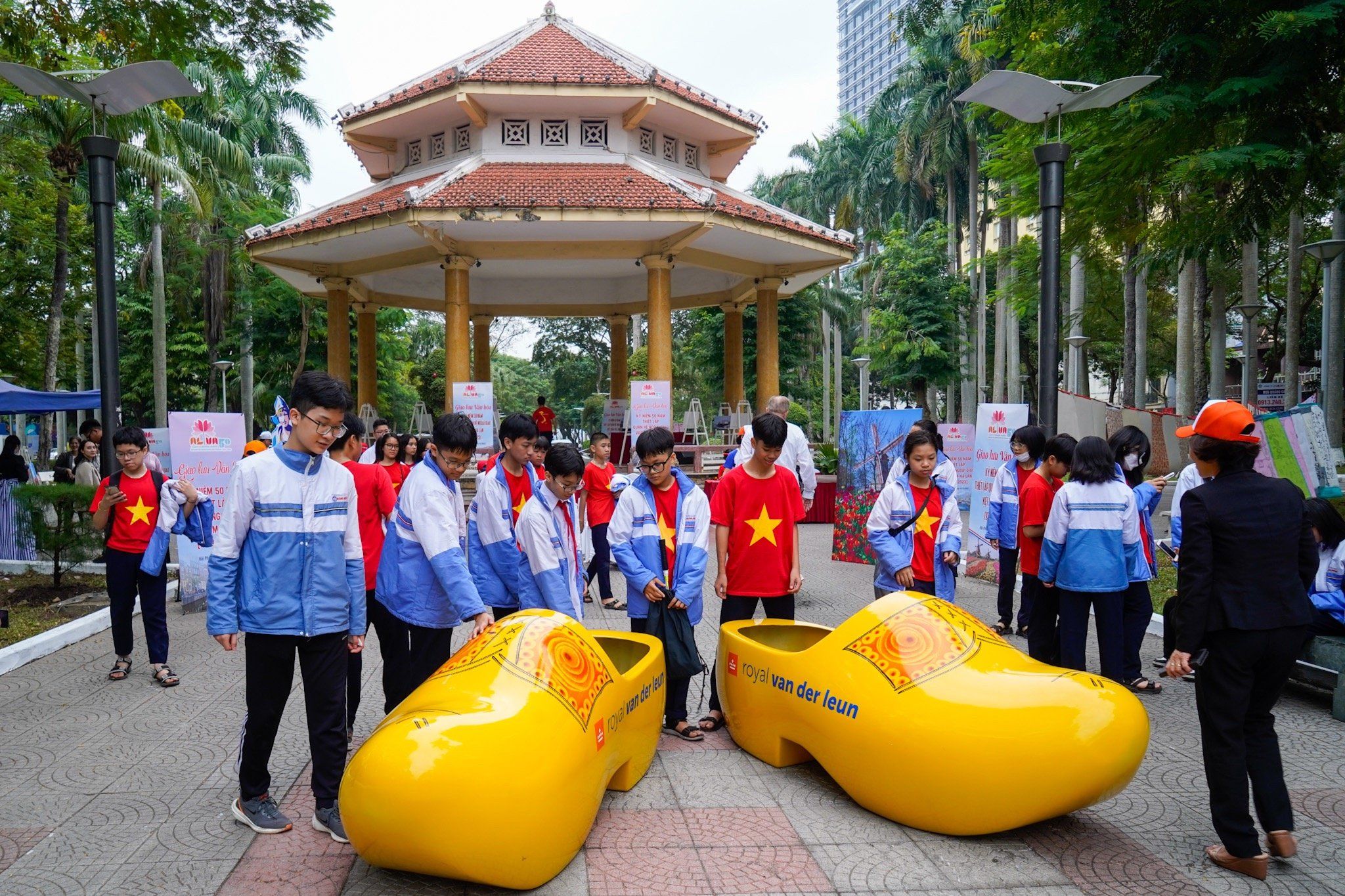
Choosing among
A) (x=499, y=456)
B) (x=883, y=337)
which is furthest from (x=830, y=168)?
(x=499, y=456)

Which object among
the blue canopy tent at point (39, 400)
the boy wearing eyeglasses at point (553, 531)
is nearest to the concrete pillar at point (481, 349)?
the blue canopy tent at point (39, 400)

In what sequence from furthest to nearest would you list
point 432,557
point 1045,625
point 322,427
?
point 1045,625, point 432,557, point 322,427

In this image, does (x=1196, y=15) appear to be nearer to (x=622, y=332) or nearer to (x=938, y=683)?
(x=938, y=683)

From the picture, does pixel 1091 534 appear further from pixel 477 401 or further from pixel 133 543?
pixel 477 401

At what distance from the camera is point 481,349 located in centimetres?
2223

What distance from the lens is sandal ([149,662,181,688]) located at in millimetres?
6422

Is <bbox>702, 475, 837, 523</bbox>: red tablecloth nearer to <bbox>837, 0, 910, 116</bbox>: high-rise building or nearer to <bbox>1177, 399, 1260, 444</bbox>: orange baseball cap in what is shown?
<bbox>1177, 399, 1260, 444</bbox>: orange baseball cap

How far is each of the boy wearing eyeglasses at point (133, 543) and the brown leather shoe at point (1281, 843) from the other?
6.48 meters

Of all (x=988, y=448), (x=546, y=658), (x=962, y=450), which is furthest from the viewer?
(x=962, y=450)

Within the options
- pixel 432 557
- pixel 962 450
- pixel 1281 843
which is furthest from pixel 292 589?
pixel 962 450

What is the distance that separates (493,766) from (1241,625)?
9.43 feet

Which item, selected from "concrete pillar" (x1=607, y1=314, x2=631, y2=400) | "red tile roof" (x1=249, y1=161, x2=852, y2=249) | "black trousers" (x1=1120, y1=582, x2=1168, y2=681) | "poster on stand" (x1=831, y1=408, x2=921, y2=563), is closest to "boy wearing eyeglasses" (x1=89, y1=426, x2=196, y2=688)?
"poster on stand" (x1=831, y1=408, x2=921, y2=563)

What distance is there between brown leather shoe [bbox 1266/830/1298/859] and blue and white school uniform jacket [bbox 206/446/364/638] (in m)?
3.93

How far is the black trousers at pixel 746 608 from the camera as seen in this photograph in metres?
5.43
